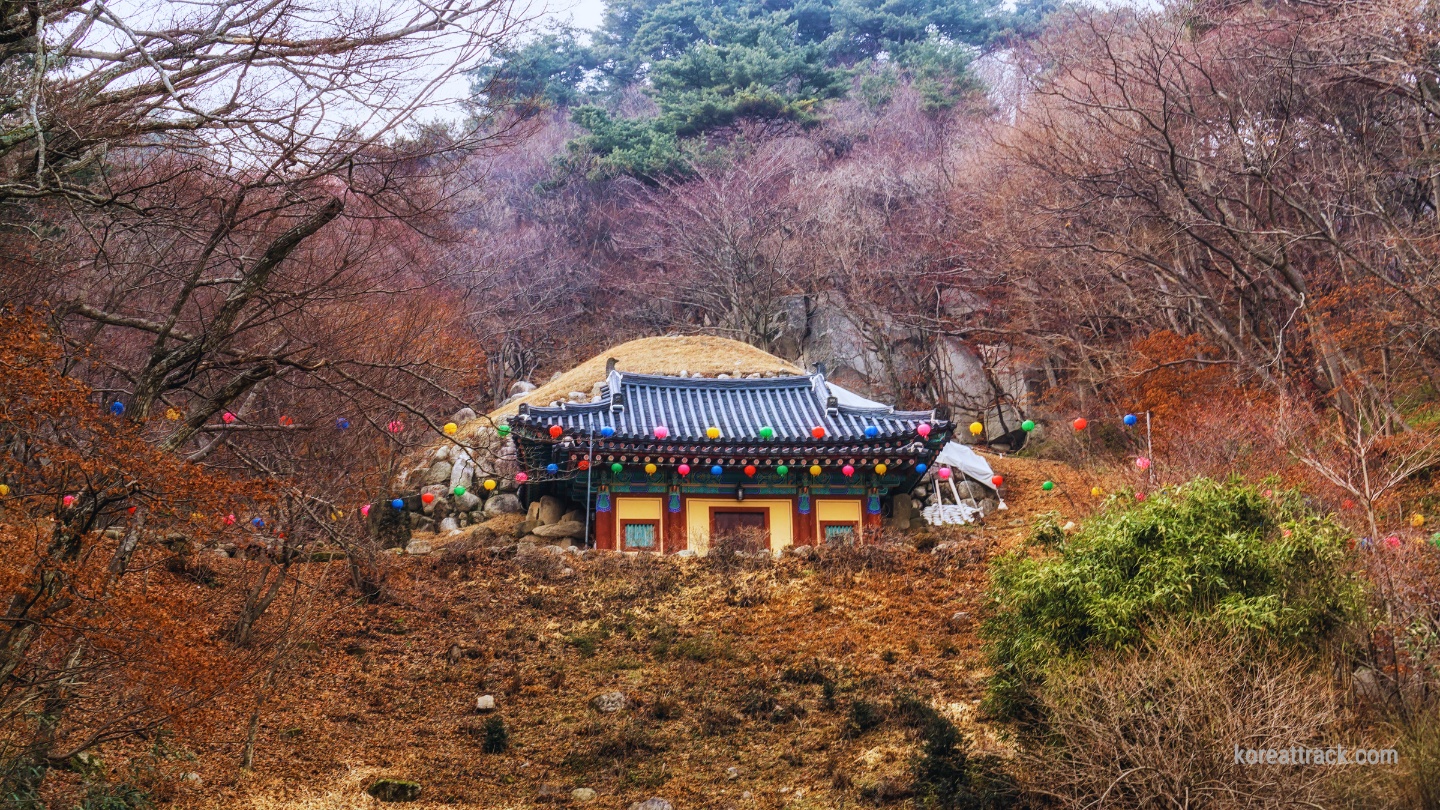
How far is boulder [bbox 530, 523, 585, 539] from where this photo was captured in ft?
66.0

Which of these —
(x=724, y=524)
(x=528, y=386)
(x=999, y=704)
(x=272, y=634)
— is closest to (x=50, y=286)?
(x=272, y=634)

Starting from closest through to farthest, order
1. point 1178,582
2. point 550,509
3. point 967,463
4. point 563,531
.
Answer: point 1178,582
point 563,531
point 550,509
point 967,463

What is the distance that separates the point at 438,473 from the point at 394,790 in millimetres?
14913

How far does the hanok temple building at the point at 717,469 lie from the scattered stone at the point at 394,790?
8.69 meters

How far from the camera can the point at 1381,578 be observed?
9977 millimetres

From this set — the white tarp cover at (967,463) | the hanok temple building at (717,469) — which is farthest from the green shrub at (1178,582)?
the white tarp cover at (967,463)

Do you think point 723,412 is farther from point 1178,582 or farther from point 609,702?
point 1178,582

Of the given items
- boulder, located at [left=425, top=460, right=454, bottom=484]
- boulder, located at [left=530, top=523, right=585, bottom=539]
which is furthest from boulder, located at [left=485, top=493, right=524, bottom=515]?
boulder, located at [left=530, top=523, right=585, bottom=539]

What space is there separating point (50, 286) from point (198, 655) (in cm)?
594

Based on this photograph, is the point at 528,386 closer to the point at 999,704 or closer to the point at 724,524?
the point at 724,524

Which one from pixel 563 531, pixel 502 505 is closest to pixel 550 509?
pixel 563 531

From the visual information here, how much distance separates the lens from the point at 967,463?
2455 cm

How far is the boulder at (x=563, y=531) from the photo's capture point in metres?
20.1

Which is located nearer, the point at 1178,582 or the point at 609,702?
the point at 1178,582
